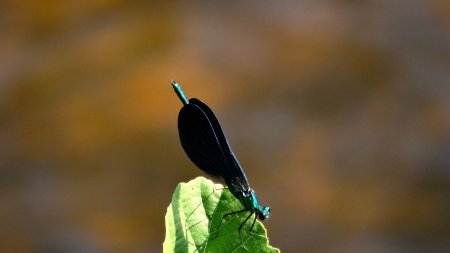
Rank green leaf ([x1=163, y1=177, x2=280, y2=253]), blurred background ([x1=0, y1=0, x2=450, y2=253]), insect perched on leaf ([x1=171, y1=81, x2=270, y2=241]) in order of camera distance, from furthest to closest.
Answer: blurred background ([x1=0, y1=0, x2=450, y2=253]) < insect perched on leaf ([x1=171, y1=81, x2=270, y2=241]) < green leaf ([x1=163, y1=177, x2=280, y2=253])

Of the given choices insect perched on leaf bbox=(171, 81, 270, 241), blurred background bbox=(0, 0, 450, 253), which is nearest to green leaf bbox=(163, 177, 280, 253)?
insect perched on leaf bbox=(171, 81, 270, 241)

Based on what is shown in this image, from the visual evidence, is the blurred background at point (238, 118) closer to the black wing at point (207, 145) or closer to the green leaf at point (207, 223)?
the black wing at point (207, 145)

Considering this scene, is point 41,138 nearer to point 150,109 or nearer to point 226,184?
point 150,109

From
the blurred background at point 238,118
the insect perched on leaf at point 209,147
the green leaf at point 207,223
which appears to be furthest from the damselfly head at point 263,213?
the blurred background at point 238,118

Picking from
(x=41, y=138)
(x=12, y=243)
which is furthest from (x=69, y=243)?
(x=41, y=138)

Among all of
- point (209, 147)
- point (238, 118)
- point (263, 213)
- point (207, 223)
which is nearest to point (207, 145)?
point (209, 147)

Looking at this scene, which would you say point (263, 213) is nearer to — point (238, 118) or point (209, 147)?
point (209, 147)

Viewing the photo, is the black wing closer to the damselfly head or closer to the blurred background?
the damselfly head

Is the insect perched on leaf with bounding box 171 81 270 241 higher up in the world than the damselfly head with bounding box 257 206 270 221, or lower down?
higher up
